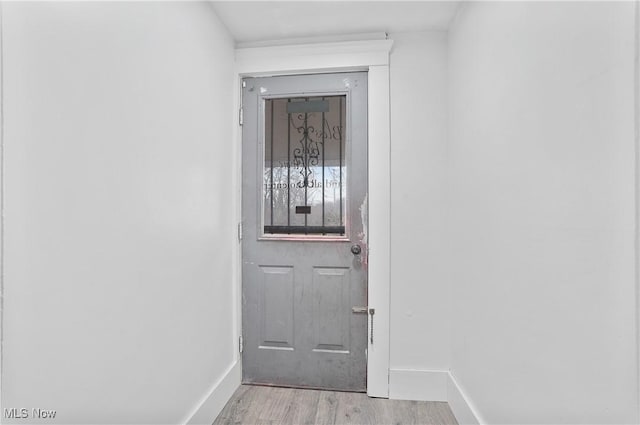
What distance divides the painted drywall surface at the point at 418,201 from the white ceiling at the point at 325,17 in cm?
13

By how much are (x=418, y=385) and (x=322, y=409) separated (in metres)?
0.61

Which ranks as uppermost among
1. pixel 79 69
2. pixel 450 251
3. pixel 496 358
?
pixel 79 69

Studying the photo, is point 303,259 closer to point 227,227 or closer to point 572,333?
point 227,227

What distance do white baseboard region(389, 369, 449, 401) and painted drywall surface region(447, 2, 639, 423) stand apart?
373 mm

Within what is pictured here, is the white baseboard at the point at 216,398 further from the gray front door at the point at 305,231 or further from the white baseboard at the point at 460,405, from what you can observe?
the white baseboard at the point at 460,405

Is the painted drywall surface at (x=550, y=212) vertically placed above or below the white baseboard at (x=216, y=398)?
above

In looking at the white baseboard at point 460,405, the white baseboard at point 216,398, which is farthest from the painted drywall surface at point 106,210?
the white baseboard at point 460,405

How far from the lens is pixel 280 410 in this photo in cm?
193

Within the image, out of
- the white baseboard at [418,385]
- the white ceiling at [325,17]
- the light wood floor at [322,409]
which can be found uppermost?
the white ceiling at [325,17]

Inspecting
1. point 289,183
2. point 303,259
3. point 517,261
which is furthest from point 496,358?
point 289,183

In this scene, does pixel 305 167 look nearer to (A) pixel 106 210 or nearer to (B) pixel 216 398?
(A) pixel 106 210

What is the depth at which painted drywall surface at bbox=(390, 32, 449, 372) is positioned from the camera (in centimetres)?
207

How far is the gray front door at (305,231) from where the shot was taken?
2.15 meters

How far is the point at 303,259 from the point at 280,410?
2.90 feet
